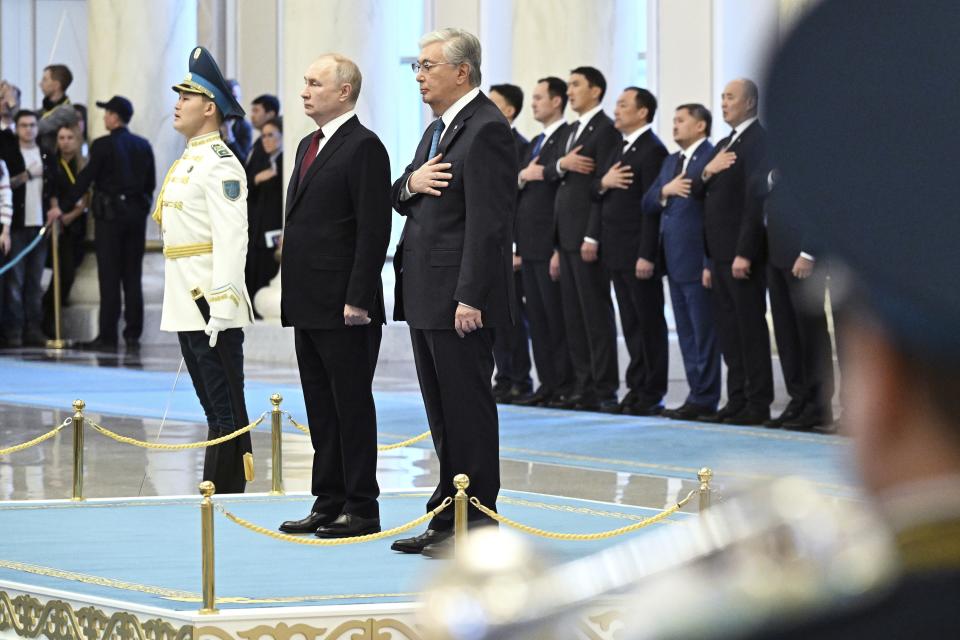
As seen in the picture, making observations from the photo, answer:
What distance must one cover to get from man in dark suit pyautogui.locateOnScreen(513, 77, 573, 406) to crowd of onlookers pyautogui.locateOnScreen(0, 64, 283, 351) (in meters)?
4.14

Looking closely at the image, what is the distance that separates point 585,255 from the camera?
36.2ft

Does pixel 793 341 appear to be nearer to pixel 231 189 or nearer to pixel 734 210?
pixel 734 210

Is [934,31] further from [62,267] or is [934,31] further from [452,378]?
[62,267]

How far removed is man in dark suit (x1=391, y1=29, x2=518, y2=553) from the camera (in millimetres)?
5559

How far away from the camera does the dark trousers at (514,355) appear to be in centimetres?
1167

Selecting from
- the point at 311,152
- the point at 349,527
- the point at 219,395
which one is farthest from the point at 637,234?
the point at 349,527

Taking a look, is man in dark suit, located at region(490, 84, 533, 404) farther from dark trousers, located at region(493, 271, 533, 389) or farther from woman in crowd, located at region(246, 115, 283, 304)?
woman in crowd, located at region(246, 115, 283, 304)

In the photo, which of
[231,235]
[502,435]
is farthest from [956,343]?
[502,435]

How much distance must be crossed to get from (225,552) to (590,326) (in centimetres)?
550

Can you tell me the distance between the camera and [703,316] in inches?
414

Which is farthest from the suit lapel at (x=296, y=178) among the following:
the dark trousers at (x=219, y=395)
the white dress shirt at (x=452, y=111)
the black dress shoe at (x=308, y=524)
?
the black dress shoe at (x=308, y=524)

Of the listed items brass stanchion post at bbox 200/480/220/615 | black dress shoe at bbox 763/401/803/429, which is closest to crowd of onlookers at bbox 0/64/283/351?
black dress shoe at bbox 763/401/803/429

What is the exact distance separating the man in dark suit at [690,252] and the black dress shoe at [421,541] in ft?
15.8

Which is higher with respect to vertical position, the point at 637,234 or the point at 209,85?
the point at 209,85
